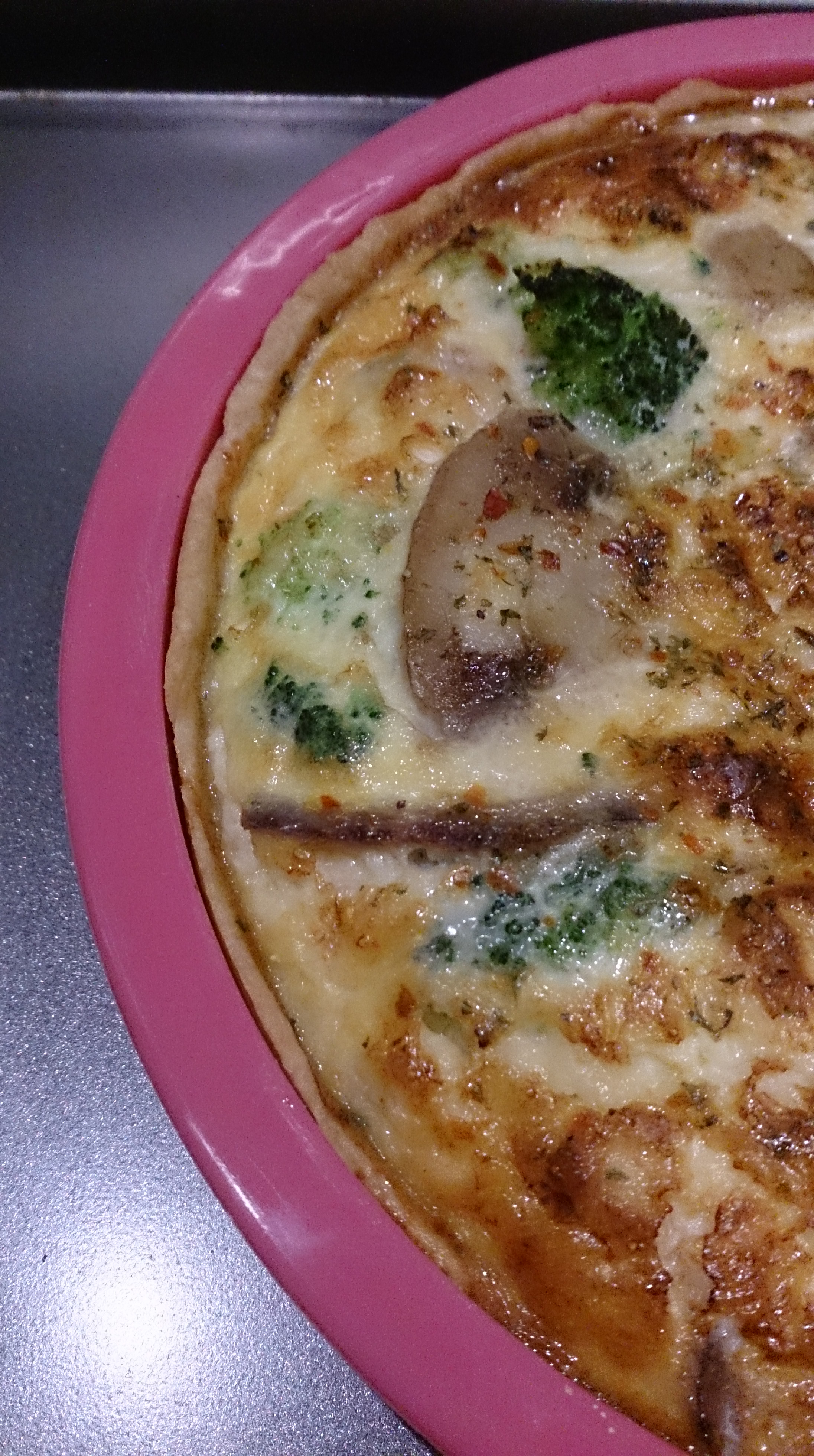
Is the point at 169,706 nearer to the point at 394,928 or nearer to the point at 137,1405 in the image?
the point at 394,928

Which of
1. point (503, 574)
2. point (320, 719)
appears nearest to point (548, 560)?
point (503, 574)

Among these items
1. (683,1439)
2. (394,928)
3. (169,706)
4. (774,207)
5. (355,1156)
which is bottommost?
(683,1439)

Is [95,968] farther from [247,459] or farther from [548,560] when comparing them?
[548,560]

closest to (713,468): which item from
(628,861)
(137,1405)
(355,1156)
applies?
(628,861)

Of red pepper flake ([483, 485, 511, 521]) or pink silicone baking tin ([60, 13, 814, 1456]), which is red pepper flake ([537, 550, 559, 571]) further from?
pink silicone baking tin ([60, 13, 814, 1456])

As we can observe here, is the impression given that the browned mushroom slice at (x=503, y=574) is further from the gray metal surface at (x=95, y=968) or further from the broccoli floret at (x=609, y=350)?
the gray metal surface at (x=95, y=968)

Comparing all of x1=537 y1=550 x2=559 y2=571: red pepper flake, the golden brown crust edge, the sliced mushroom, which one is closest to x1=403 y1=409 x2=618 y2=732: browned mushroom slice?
x1=537 y1=550 x2=559 y2=571: red pepper flake

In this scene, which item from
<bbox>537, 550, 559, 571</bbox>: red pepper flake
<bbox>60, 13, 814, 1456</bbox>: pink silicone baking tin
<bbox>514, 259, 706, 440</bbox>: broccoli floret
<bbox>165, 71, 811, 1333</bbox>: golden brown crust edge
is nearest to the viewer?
<bbox>60, 13, 814, 1456</bbox>: pink silicone baking tin
